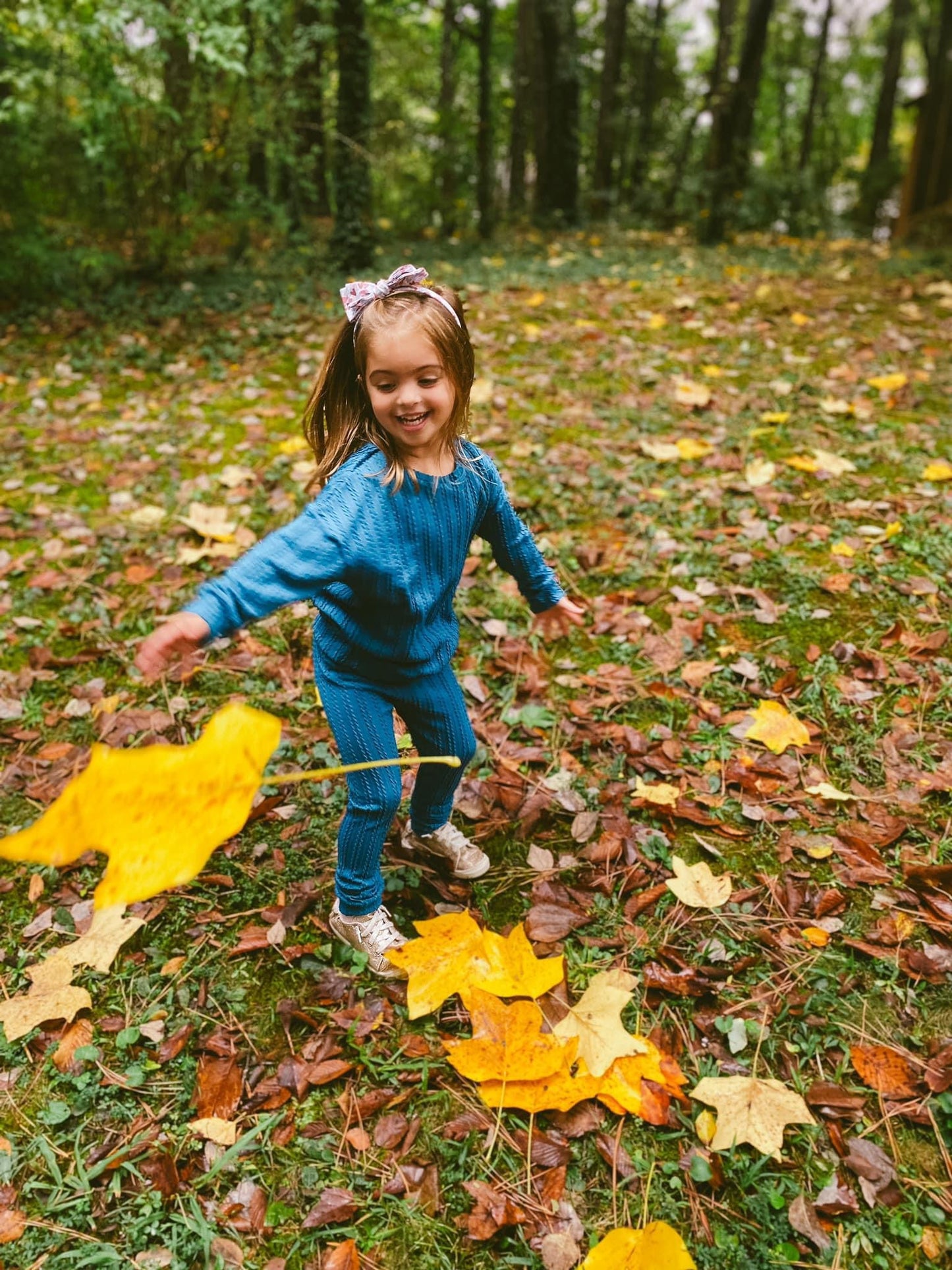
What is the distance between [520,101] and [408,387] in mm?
10728

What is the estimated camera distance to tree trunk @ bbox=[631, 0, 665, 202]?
16047 millimetres

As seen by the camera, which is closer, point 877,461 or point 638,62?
point 877,461

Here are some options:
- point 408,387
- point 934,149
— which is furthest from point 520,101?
point 408,387

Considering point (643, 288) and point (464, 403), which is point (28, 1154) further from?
point (643, 288)

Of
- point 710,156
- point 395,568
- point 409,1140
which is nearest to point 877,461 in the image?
point 395,568

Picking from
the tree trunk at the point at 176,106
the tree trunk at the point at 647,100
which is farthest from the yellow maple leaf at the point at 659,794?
the tree trunk at the point at 647,100

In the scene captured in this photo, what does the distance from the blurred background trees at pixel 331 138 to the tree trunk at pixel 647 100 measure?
0.07 m

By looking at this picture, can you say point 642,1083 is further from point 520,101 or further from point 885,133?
point 885,133

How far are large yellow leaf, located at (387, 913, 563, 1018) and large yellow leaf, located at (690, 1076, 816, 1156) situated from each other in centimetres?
40

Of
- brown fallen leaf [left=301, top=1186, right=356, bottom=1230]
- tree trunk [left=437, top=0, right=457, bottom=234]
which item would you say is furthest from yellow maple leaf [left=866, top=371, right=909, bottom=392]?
tree trunk [left=437, top=0, right=457, bottom=234]

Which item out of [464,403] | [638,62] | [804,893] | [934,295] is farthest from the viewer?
[638,62]

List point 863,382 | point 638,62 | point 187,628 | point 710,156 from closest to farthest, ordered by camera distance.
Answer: point 187,628 → point 863,382 → point 710,156 → point 638,62

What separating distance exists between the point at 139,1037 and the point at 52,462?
3.45 m

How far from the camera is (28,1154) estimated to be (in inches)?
63.5
